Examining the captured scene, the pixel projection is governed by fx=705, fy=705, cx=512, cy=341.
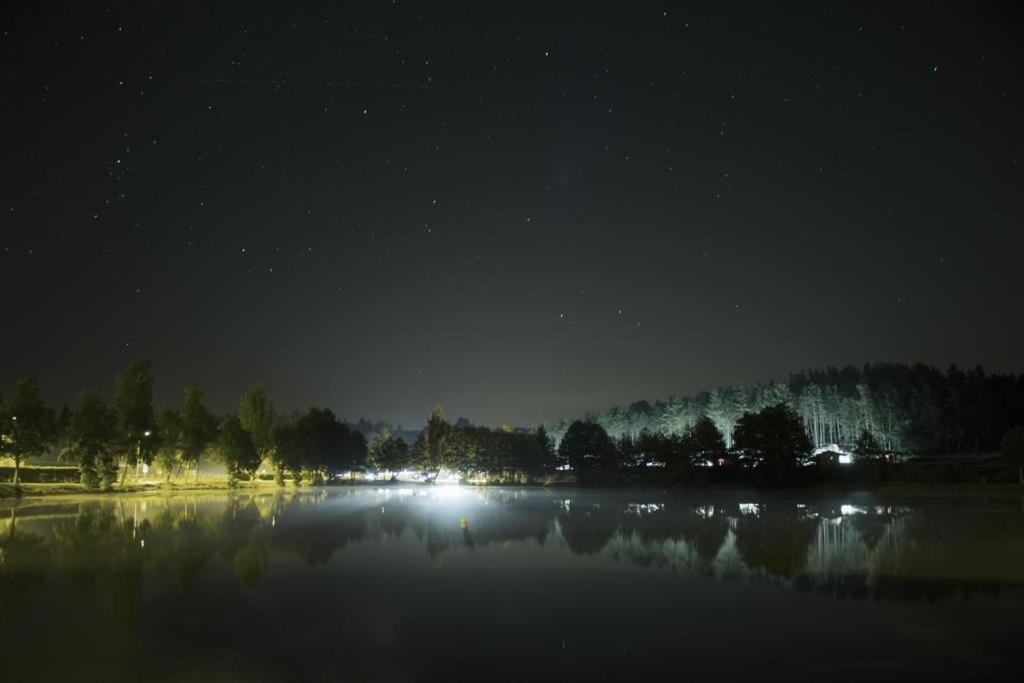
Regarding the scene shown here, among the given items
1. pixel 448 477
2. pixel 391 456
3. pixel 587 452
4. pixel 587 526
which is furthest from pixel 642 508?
pixel 448 477

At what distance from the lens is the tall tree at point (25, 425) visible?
215 ft

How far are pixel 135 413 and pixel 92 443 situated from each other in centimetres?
1416

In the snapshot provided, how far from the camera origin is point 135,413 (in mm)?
85750

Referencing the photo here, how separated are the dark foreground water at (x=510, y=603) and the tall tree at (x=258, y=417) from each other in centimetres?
7747

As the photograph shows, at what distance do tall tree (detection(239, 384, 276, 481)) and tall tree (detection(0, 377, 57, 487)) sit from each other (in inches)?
1674

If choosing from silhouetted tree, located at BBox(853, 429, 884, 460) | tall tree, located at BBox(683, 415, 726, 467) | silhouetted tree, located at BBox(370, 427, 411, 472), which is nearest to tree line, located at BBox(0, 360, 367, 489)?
silhouetted tree, located at BBox(370, 427, 411, 472)

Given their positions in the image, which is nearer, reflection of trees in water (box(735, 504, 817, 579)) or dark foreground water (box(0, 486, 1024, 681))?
dark foreground water (box(0, 486, 1024, 681))

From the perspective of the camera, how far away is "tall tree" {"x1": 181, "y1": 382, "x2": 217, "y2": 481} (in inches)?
3531

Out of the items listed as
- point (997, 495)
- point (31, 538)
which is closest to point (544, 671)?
point (31, 538)

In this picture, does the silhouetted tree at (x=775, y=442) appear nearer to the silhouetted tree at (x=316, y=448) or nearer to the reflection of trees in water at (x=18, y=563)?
the silhouetted tree at (x=316, y=448)

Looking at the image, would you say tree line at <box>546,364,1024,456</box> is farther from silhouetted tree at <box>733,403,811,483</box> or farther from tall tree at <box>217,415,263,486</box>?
tall tree at <box>217,415,263,486</box>

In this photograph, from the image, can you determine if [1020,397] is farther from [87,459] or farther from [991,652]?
[87,459]

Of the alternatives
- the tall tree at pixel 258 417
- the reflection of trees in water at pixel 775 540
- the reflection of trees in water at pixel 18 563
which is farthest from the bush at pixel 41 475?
the reflection of trees in water at pixel 775 540

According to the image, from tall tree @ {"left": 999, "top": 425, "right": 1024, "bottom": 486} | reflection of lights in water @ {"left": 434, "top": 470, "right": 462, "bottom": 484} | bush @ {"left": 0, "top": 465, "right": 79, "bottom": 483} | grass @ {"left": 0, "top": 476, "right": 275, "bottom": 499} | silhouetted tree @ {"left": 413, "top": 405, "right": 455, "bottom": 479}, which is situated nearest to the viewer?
grass @ {"left": 0, "top": 476, "right": 275, "bottom": 499}
